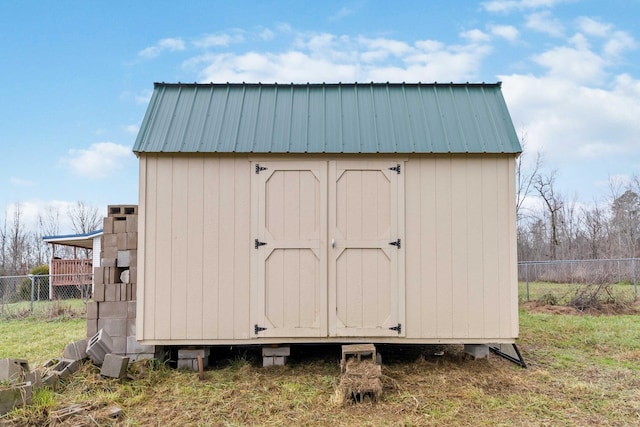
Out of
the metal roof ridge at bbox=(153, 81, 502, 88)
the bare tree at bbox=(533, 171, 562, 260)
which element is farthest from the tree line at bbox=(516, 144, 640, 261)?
the metal roof ridge at bbox=(153, 81, 502, 88)

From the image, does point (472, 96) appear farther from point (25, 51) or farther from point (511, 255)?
point (25, 51)

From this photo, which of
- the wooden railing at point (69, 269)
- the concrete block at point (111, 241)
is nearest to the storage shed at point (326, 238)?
the concrete block at point (111, 241)

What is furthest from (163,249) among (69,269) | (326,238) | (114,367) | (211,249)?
(69,269)

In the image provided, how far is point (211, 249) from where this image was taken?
4281 millimetres

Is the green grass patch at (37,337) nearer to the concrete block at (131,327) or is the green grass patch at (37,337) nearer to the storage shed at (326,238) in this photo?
the concrete block at (131,327)

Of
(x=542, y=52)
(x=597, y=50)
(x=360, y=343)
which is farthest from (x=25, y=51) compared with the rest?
(x=597, y=50)

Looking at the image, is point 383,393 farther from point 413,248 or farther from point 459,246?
point 459,246

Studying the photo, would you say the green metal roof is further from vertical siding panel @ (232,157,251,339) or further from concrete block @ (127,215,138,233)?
concrete block @ (127,215,138,233)

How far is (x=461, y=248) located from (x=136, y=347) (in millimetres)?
3789

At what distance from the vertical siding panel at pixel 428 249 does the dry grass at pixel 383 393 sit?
582 mm

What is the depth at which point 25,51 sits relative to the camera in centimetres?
968

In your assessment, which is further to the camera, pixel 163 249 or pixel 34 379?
pixel 163 249

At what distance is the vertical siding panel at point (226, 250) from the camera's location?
4.24m

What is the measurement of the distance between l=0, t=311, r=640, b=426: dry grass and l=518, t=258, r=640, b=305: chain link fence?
16.2ft
